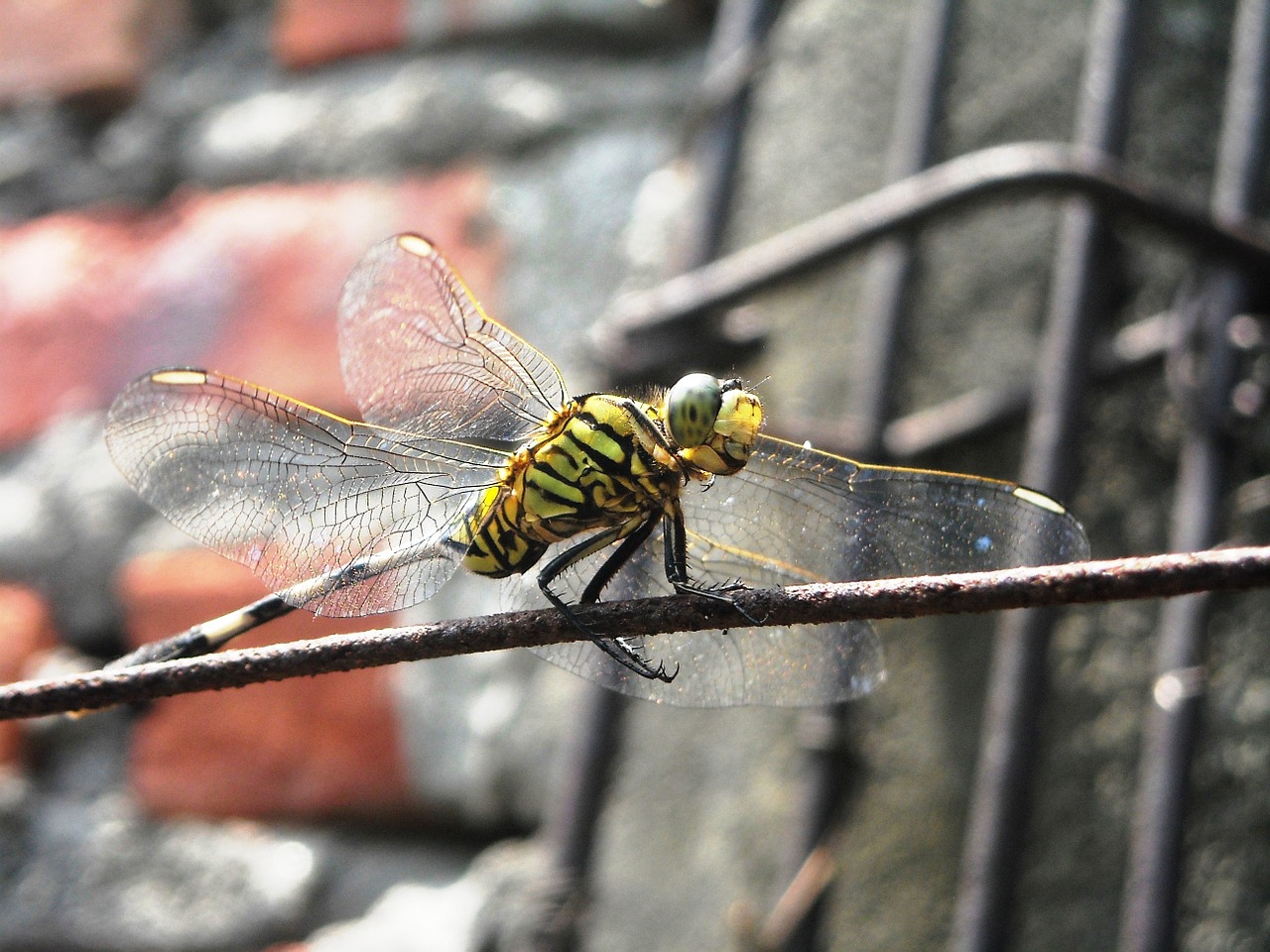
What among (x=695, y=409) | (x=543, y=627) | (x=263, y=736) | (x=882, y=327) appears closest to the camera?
(x=543, y=627)

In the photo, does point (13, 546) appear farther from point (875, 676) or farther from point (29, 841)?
point (875, 676)

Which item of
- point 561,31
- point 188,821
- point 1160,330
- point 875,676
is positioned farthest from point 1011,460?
point 188,821

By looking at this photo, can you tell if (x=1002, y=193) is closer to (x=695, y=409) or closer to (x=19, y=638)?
(x=695, y=409)

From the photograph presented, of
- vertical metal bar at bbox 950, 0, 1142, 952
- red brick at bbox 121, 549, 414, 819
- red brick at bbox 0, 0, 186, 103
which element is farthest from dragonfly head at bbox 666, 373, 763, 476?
red brick at bbox 0, 0, 186, 103

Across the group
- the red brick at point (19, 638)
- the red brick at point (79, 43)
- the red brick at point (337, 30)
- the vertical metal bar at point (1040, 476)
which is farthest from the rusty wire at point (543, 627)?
the red brick at point (79, 43)

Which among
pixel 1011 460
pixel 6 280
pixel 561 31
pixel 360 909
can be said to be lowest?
pixel 360 909

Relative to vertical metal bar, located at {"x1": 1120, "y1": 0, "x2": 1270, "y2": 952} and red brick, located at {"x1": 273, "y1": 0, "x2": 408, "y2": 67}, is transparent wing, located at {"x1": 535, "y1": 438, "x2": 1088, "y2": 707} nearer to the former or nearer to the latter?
vertical metal bar, located at {"x1": 1120, "y1": 0, "x2": 1270, "y2": 952}

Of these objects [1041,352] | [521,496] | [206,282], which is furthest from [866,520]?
[206,282]
